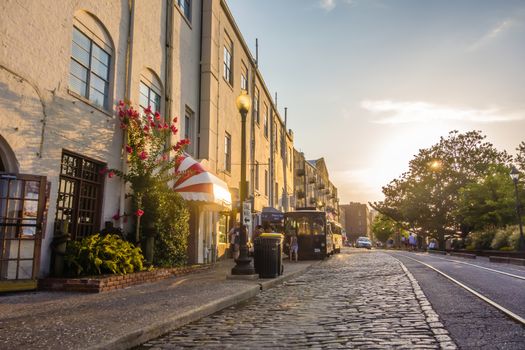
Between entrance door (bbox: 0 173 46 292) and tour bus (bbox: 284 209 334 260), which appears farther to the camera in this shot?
tour bus (bbox: 284 209 334 260)

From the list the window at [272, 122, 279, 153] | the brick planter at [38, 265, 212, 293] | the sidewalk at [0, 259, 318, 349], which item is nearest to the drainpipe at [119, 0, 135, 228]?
the brick planter at [38, 265, 212, 293]

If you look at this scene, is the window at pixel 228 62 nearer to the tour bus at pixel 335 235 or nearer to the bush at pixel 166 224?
the bush at pixel 166 224

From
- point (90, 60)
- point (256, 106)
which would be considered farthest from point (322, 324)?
point (256, 106)

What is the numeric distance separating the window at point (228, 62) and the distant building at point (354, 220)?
426ft

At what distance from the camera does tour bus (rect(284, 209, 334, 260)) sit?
25.3 m

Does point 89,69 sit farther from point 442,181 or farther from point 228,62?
point 442,181

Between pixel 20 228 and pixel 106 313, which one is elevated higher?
pixel 20 228

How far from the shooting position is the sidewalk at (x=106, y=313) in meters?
4.39

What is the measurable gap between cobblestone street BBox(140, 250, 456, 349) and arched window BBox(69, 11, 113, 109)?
6447mm

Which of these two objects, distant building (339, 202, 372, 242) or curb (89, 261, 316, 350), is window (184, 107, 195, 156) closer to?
curb (89, 261, 316, 350)

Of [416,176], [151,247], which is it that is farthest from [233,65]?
[416,176]

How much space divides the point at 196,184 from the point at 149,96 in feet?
10.5

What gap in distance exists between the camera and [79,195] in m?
10.2

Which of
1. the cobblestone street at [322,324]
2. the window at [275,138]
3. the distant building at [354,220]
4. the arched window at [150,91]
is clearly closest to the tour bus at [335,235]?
the window at [275,138]
